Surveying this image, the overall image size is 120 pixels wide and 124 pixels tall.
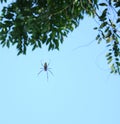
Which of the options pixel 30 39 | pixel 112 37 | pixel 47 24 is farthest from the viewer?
pixel 30 39

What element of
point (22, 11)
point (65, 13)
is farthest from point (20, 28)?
point (65, 13)

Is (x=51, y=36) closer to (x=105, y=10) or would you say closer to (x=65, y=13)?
(x=65, y=13)

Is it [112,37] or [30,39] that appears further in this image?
[30,39]

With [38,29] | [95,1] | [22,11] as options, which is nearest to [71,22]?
[95,1]

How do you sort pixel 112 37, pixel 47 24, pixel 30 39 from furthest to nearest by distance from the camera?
pixel 30 39 → pixel 112 37 → pixel 47 24

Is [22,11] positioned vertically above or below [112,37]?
above

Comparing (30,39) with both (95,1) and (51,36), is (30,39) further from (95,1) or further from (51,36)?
(95,1)

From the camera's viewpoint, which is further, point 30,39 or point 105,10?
point 30,39

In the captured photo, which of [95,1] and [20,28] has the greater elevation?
[95,1]

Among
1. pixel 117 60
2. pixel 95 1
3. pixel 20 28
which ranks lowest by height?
pixel 117 60
